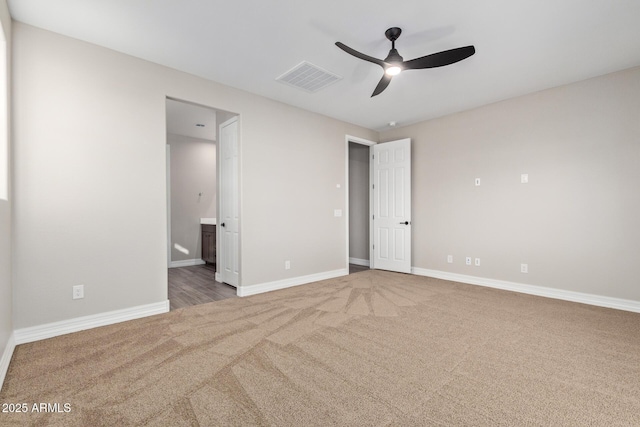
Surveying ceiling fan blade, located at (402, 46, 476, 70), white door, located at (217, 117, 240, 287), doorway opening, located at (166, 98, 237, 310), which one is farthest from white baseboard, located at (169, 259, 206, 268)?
ceiling fan blade, located at (402, 46, 476, 70)

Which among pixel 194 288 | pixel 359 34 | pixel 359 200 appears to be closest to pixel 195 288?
pixel 194 288

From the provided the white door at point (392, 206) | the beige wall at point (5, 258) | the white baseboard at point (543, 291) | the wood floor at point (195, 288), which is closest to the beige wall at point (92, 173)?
the beige wall at point (5, 258)

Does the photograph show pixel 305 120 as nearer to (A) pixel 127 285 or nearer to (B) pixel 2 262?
(A) pixel 127 285

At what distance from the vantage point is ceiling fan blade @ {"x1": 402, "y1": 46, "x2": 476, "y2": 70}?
7.97ft

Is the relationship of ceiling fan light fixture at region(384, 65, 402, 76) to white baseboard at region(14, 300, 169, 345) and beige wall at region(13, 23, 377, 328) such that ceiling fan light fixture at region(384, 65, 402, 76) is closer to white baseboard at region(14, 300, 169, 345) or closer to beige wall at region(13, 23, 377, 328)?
beige wall at region(13, 23, 377, 328)

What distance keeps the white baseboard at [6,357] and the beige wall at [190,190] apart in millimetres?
3793

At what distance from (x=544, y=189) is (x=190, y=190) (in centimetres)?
630

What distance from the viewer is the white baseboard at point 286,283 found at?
3909 millimetres

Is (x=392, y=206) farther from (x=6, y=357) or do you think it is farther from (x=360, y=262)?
(x=6, y=357)

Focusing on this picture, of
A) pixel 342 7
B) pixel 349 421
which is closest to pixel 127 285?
pixel 349 421

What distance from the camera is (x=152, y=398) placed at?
1721 mm

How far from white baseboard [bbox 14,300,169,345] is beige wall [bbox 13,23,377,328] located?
0.17 feet

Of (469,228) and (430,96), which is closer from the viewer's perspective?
(430,96)

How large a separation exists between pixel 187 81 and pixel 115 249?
2015 mm
